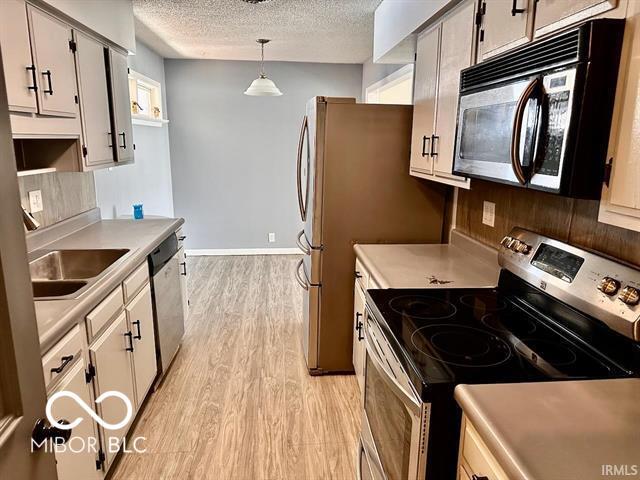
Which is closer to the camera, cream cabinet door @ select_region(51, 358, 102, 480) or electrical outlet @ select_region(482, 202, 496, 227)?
cream cabinet door @ select_region(51, 358, 102, 480)

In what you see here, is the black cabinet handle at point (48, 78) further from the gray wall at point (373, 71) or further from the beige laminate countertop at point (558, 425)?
the gray wall at point (373, 71)

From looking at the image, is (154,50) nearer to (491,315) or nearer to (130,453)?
(130,453)

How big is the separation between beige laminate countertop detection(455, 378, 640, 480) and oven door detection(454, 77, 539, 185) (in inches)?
22.8

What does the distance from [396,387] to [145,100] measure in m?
4.58

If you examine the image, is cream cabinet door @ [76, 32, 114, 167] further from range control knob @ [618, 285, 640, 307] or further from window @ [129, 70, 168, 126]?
range control knob @ [618, 285, 640, 307]

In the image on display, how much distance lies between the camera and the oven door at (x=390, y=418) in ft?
3.90

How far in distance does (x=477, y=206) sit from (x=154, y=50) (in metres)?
4.13

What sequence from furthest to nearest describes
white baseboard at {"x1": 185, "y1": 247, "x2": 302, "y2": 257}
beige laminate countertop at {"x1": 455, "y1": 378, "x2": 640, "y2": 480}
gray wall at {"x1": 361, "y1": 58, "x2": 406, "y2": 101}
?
white baseboard at {"x1": 185, "y1": 247, "x2": 302, "y2": 257} < gray wall at {"x1": 361, "y1": 58, "x2": 406, "y2": 101} < beige laminate countertop at {"x1": 455, "y1": 378, "x2": 640, "y2": 480}

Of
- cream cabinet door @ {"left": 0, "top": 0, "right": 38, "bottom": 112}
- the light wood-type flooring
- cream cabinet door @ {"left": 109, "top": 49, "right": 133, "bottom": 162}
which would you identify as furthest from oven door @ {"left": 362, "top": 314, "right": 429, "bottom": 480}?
cream cabinet door @ {"left": 109, "top": 49, "right": 133, "bottom": 162}

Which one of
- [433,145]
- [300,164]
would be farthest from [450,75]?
[300,164]

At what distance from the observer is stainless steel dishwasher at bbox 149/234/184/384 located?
104 inches

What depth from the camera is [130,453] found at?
7.20 ft

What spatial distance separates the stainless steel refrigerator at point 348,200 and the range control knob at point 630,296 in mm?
1602

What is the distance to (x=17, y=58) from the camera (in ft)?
5.80
